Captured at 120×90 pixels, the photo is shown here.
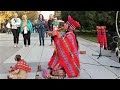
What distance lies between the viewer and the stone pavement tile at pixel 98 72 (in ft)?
25.2

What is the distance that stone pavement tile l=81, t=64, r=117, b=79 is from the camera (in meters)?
7.68

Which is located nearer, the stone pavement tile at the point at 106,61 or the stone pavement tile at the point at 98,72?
the stone pavement tile at the point at 98,72

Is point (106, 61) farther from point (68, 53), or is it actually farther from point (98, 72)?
point (68, 53)

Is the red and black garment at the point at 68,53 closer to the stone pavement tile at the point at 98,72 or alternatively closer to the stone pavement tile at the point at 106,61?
the stone pavement tile at the point at 98,72

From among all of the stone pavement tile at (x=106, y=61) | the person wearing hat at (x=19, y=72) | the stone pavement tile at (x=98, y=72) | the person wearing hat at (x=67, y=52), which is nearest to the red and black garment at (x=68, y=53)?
the person wearing hat at (x=67, y=52)

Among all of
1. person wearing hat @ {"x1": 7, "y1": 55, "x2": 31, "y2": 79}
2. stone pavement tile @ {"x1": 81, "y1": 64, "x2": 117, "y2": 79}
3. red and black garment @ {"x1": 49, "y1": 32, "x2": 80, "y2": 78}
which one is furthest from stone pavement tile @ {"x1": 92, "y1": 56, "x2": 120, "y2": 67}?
person wearing hat @ {"x1": 7, "y1": 55, "x2": 31, "y2": 79}

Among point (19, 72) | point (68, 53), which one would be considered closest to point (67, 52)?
point (68, 53)

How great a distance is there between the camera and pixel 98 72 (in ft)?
27.0

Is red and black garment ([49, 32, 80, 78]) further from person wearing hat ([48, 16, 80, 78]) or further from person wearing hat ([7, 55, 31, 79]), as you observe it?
person wearing hat ([7, 55, 31, 79])

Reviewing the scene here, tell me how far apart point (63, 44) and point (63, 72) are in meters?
0.63
